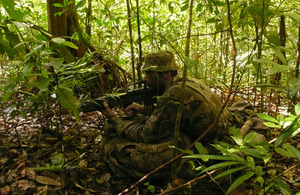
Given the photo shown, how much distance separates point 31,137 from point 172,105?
67.4 inches

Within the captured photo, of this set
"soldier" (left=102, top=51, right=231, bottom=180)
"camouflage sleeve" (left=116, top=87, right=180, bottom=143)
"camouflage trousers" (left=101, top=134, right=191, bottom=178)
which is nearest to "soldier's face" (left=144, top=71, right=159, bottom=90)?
"soldier" (left=102, top=51, right=231, bottom=180)

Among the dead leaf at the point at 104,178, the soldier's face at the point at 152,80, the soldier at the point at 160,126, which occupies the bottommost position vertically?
the dead leaf at the point at 104,178

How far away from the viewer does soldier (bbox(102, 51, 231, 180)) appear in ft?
8.50

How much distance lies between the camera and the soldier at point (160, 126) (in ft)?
8.50

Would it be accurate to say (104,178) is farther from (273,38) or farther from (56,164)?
(273,38)

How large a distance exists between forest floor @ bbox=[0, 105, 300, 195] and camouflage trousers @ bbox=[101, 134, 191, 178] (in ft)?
0.35

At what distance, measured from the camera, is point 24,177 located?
8.08 feet

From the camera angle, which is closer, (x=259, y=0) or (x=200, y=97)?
(x=259, y=0)

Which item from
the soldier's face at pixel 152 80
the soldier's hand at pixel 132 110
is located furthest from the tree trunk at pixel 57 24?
the soldier's face at pixel 152 80

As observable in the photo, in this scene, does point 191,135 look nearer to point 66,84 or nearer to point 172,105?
point 172,105

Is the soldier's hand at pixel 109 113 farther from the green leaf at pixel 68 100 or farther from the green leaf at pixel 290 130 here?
the green leaf at pixel 290 130

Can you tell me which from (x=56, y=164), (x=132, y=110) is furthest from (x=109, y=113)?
(x=56, y=164)

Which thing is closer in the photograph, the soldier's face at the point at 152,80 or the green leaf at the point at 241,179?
the green leaf at the point at 241,179

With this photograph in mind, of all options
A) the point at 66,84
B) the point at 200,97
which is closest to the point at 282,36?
the point at 200,97
